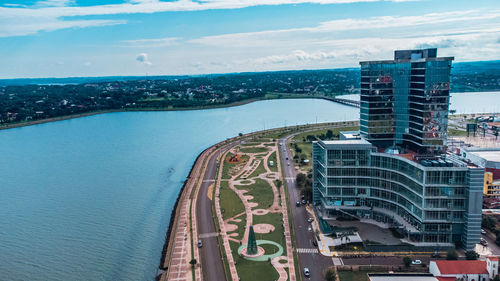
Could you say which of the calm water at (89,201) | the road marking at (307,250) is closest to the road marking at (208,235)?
the calm water at (89,201)

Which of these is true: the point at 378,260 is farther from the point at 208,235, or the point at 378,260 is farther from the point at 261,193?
the point at 261,193

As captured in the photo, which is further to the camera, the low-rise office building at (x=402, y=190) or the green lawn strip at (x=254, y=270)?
the low-rise office building at (x=402, y=190)

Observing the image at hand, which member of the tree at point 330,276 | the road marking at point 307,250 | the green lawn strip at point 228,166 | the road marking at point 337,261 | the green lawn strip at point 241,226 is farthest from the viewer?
the green lawn strip at point 228,166

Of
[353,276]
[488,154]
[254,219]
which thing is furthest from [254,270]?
[488,154]

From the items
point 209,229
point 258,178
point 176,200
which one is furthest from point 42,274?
point 258,178

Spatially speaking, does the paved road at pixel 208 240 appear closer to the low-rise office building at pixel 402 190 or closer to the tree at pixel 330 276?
the tree at pixel 330 276

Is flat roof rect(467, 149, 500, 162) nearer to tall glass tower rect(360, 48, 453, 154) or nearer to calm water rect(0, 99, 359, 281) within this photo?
tall glass tower rect(360, 48, 453, 154)

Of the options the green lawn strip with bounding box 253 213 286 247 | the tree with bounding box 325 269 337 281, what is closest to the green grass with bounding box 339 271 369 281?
the tree with bounding box 325 269 337 281
